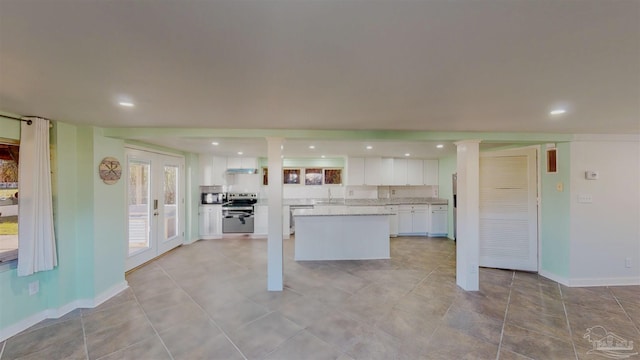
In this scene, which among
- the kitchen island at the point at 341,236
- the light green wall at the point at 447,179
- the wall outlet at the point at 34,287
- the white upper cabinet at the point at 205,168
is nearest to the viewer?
the wall outlet at the point at 34,287

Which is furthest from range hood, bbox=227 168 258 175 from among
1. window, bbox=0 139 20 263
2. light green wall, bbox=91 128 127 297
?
window, bbox=0 139 20 263

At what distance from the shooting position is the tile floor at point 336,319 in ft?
7.22

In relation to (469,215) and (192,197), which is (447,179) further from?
(192,197)

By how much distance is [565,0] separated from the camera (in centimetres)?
92

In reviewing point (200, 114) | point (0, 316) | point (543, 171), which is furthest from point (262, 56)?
point (543, 171)

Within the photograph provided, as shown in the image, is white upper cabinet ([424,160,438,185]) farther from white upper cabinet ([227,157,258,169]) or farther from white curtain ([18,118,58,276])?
white curtain ([18,118,58,276])

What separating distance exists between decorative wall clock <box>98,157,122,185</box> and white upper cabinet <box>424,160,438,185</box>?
6.65 meters

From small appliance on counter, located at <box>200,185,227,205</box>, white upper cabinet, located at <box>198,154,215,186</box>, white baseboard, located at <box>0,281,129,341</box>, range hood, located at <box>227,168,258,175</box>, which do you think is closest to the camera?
white baseboard, located at <box>0,281,129,341</box>

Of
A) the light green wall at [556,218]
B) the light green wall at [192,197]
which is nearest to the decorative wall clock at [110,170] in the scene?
the light green wall at [192,197]

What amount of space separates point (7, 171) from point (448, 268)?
5.84 metres

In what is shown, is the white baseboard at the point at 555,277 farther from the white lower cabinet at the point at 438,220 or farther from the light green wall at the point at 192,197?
the light green wall at the point at 192,197

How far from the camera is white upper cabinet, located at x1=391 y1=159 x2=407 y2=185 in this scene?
6758mm

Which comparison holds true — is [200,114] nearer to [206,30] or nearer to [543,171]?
[206,30]

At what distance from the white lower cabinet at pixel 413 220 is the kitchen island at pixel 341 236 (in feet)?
6.65
